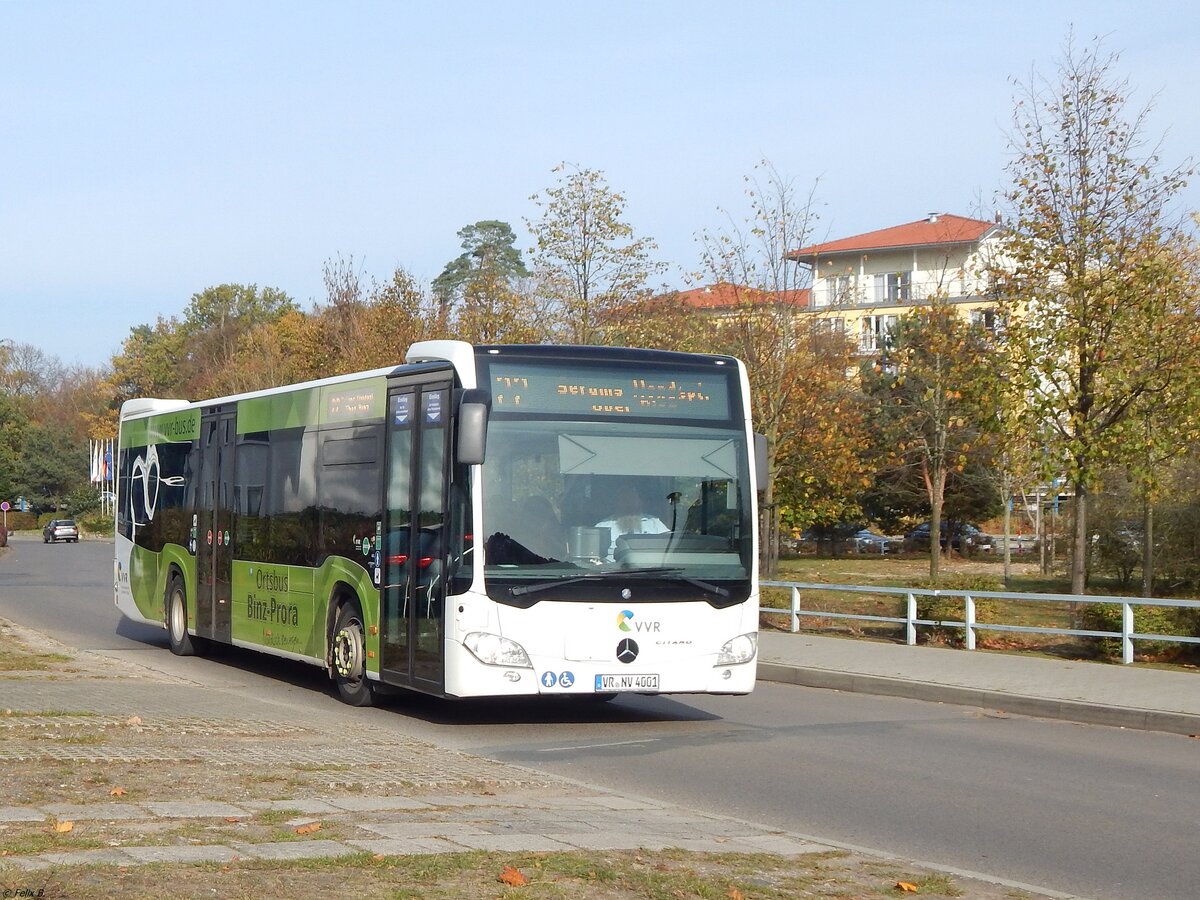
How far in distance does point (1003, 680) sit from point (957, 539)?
174 feet

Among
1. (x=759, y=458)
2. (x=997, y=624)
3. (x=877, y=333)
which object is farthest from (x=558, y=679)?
(x=877, y=333)

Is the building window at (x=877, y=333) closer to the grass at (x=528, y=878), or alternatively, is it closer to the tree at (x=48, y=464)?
the grass at (x=528, y=878)

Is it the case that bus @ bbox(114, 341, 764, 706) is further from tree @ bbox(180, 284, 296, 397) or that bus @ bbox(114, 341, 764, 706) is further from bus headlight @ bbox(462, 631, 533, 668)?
tree @ bbox(180, 284, 296, 397)

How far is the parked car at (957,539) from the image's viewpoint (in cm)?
6506

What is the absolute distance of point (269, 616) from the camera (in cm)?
1639

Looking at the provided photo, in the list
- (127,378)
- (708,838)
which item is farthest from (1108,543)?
(127,378)

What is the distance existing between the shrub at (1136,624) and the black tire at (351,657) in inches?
365

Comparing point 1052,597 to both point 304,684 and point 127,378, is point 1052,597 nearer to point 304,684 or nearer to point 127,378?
point 304,684

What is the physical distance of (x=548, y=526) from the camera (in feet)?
40.4

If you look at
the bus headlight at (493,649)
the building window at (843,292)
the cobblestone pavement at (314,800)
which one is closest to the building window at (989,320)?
the building window at (843,292)

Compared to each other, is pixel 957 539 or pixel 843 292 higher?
pixel 843 292

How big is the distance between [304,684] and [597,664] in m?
5.38

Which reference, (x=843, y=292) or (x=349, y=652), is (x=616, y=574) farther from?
(x=843, y=292)

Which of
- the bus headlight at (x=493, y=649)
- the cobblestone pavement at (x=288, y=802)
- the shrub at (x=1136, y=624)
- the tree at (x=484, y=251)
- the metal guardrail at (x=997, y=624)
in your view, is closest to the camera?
the cobblestone pavement at (x=288, y=802)
